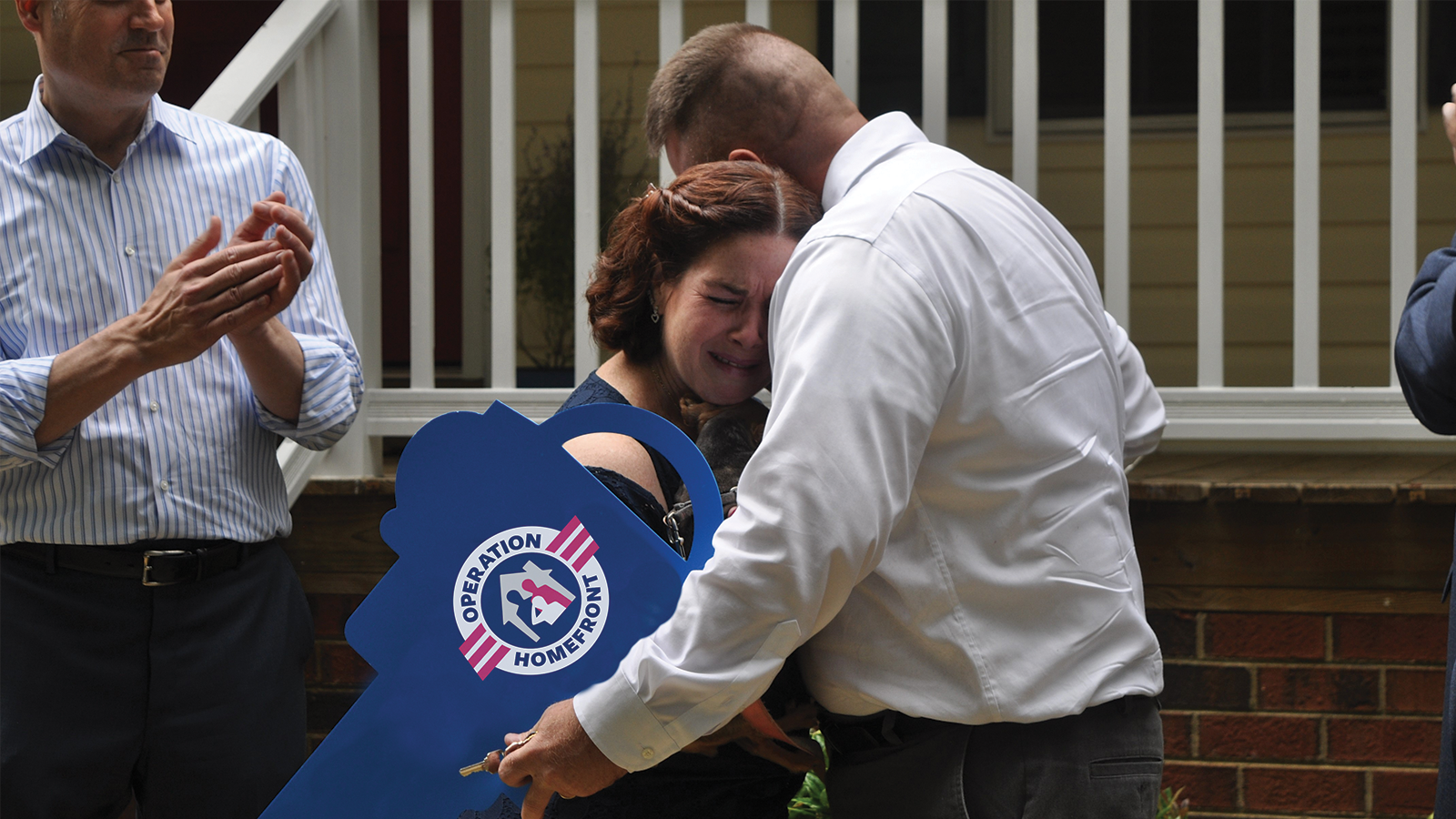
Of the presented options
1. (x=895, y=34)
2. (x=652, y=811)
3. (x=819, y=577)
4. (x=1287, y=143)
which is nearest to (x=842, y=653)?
(x=819, y=577)

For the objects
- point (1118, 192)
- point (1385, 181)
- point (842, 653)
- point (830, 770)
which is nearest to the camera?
point (842, 653)

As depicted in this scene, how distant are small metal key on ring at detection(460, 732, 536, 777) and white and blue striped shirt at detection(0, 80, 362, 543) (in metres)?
0.97

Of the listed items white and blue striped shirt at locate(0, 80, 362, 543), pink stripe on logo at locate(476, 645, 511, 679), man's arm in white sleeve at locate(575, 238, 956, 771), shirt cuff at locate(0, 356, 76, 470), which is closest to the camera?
man's arm in white sleeve at locate(575, 238, 956, 771)

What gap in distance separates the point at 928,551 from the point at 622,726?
41 centimetres

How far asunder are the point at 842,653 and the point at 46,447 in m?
1.43

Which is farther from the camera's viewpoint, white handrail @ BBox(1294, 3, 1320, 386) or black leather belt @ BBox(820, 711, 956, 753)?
white handrail @ BBox(1294, 3, 1320, 386)

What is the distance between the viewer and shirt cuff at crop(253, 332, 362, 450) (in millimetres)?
2154

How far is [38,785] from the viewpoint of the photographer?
196 centimetres

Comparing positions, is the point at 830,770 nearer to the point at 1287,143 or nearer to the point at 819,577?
the point at 819,577

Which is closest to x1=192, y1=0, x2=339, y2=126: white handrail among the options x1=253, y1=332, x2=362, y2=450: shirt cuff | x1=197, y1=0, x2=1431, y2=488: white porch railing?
x1=197, y1=0, x2=1431, y2=488: white porch railing

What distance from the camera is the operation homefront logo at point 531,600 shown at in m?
1.33

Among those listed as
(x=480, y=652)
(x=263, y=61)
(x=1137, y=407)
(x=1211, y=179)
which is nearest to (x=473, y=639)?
(x=480, y=652)

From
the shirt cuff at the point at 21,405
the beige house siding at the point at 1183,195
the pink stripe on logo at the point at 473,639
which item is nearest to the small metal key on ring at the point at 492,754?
the pink stripe on logo at the point at 473,639

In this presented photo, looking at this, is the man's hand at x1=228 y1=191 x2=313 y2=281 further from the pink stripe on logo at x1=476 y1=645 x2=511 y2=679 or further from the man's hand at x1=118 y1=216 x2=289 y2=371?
the pink stripe on logo at x1=476 y1=645 x2=511 y2=679
